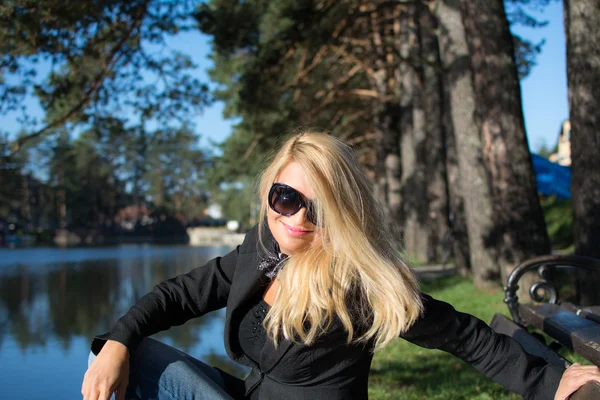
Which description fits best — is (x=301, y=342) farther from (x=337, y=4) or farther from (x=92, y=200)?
(x=92, y=200)

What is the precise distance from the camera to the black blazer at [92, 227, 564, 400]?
1986mm

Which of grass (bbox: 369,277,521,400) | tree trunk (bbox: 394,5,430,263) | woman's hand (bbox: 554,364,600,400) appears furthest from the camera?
tree trunk (bbox: 394,5,430,263)

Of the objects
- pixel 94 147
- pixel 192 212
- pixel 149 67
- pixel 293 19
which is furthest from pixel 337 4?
pixel 192 212

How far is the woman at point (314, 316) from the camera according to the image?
2.00 metres

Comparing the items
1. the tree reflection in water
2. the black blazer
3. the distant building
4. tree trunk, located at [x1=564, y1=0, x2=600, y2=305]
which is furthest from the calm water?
the distant building

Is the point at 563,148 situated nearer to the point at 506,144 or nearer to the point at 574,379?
the point at 506,144

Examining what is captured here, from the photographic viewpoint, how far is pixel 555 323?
9.35ft

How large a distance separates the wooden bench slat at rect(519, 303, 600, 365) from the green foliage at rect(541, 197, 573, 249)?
503 inches

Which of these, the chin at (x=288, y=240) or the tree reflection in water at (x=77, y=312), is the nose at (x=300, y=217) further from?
the tree reflection in water at (x=77, y=312)

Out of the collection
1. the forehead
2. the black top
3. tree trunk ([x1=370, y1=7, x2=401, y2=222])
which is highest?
tree trunk ([x1=370, y1=7, x2=401, y2=222])

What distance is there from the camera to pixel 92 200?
260 ft

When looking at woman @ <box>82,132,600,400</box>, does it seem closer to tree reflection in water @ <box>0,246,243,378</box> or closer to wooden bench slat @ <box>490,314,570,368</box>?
wooden bench slat @ <box>490,314,570,368</box>

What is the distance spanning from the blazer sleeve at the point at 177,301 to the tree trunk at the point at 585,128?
13.5 ft

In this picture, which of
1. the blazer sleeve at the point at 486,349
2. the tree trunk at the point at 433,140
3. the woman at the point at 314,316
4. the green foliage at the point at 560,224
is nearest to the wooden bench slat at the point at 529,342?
the blazer sleeve at the point at 486,349
